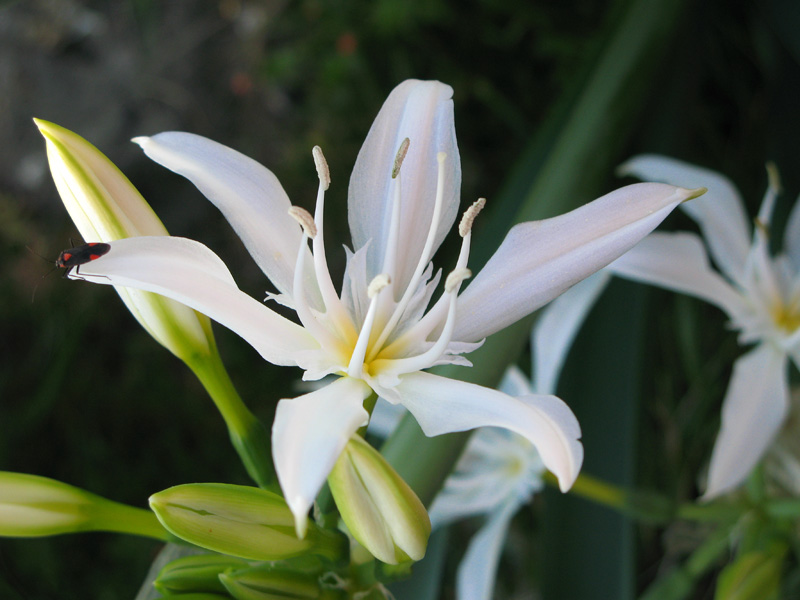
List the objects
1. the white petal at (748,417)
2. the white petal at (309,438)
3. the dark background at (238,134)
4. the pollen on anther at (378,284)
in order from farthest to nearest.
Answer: the dark background at (238,134) < the white petal at (748,417) < the pollen on anther at (378,284) < the white petal at (309,438)

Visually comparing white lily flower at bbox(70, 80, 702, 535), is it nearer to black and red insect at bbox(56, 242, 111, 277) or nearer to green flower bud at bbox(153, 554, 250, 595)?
black and red insect at bbox(56, 242, 111, 277)

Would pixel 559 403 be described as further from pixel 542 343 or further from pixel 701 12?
pixel 701 12

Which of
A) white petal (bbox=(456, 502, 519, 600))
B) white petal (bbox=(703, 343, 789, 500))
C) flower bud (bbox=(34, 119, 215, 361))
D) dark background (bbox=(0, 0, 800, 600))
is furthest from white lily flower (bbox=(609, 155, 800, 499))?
flower bud (bbox=(34, 119, 215, 361))

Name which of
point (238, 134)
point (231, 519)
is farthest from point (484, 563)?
point (238, 134)

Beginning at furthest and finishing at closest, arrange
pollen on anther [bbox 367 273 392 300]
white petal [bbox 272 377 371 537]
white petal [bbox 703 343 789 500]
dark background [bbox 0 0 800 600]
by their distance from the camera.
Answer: dark background [bbox 0 0 800 600], white petal [bbox 703 343 789 500], pollen on anther [bbox 367 273 392 300], white petal [bbox 272 377 371 537]

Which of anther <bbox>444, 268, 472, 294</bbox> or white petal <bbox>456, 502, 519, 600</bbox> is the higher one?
anther <bbox>444, 268, 472, 294</bbox>

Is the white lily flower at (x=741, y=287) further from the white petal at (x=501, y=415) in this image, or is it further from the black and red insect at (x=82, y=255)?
the black and red insect at (x=82, y=255)

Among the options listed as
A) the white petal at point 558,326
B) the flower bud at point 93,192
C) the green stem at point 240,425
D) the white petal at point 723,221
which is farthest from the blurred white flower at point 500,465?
the flower bud at point 93,192

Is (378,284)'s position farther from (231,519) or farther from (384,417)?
(384,417)
